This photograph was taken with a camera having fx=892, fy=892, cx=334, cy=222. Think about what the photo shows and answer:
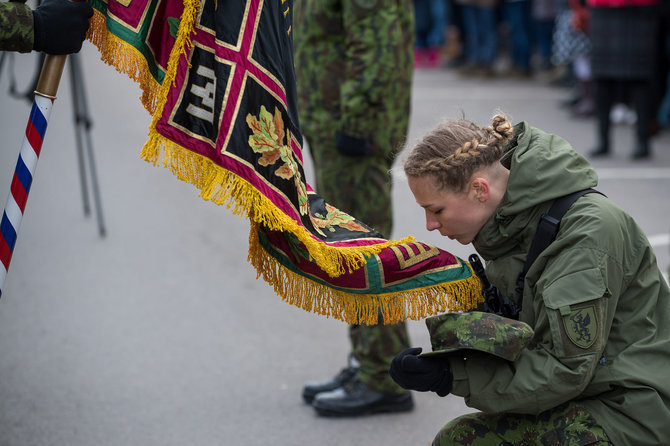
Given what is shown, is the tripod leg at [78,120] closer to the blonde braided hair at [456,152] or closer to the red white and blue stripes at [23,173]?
the red white and blue stripes at [23,173]

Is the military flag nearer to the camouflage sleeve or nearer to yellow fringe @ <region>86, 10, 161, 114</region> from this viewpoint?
yellow fringe @ <region>86, 10, 161, 114</region>

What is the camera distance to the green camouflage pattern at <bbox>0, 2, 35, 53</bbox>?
2398 millimetres

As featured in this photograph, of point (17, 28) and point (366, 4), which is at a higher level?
point (17, 28)

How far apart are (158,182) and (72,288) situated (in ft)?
8.02

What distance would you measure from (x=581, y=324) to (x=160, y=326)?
10.6 feet

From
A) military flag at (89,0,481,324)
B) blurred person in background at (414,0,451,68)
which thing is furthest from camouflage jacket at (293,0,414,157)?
blurred person in background at (414,0,451,68)

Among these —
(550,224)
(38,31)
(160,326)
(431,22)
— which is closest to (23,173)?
(38,31)

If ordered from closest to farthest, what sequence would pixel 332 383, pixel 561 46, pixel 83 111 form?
pixel 332 383 < pixel 83 111 < pixel 561 46

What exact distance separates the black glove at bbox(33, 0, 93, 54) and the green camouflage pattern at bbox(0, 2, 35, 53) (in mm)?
17

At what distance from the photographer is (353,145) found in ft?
12.1

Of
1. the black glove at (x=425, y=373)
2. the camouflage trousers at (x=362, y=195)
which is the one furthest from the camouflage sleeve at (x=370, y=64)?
the black glove at (x=425, y=373)

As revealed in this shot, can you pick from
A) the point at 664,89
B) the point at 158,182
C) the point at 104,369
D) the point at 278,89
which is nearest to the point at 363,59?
the point at 278,89

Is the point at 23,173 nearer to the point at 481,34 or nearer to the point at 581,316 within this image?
the point at 581,316

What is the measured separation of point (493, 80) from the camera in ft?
40.8
